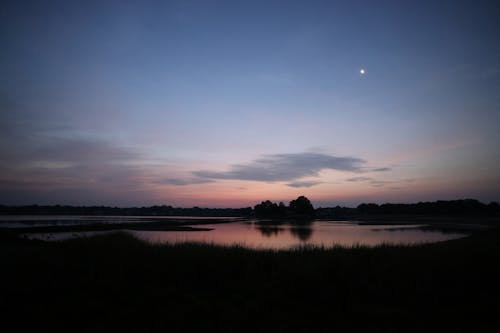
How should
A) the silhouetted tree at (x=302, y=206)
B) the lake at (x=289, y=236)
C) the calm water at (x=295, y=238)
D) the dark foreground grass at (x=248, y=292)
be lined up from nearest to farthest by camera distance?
the dark foreground grass at (x=248, y=292)
the calm water at (x=295, y=238)
the lake at (x=289, y=236)
the silhouetted tree at (x=302, y=206)

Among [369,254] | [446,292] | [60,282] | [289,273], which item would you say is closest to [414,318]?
[446,292]

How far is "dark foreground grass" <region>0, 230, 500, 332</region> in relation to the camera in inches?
308

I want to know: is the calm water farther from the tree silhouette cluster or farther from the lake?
the tree silhouette cluster

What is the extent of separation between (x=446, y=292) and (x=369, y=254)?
539 centimetres

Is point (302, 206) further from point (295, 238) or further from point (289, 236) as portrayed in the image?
point (295, 238)

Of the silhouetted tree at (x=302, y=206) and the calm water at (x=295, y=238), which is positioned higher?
the silhouetted tree at (x=302, y=206)

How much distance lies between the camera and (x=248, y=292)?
10.2 meters

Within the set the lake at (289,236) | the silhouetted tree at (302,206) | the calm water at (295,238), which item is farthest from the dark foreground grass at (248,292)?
the silhouetted tree at (302,206)

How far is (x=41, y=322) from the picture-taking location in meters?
7.72

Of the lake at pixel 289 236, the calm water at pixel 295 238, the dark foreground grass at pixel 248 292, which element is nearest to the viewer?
the dark foreground grass at pixel 248 292

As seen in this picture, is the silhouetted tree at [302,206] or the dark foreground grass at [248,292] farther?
the silhouetted tree at [302,206]

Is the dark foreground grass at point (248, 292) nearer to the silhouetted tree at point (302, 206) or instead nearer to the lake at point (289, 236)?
the lake at point (289, 236)

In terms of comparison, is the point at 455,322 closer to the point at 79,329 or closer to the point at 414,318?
the point at 414,318

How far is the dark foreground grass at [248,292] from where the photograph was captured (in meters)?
7.81
